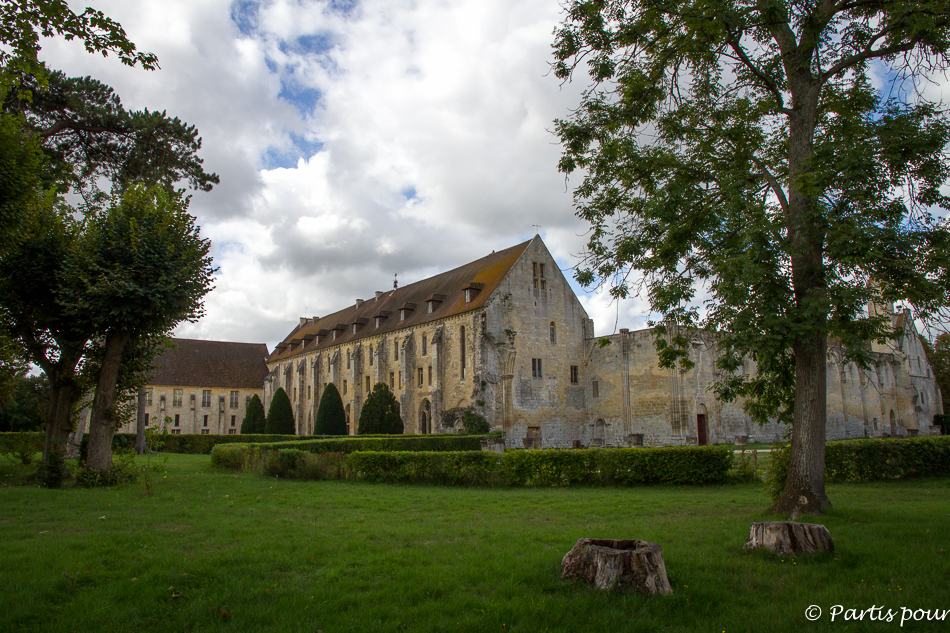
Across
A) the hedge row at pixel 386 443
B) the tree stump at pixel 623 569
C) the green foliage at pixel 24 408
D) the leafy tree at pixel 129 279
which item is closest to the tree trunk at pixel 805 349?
the tree stump at pixel 623 569

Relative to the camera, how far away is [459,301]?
1558 inches

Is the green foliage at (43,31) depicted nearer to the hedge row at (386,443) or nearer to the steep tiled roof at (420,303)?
the hedge row at (386,443)

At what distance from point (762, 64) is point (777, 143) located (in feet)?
6.05

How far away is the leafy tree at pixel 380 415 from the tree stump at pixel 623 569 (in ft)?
109

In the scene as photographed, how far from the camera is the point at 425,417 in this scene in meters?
40.5

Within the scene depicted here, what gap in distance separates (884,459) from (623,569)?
1393 cm

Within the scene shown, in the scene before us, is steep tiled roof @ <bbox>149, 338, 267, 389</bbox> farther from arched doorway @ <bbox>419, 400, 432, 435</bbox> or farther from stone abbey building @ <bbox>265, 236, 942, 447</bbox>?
arched doorway @ <bbox>419, 400, 432, 435</bbox>

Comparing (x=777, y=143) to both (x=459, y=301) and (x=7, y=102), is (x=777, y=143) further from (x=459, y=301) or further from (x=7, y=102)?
(x=459, y=301)

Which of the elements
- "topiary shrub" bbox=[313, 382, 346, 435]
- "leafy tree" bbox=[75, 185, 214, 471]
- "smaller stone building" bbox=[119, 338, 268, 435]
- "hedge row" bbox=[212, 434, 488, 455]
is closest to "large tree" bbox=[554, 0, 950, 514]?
"leafy tree" bbox=[75, 185, 214, 471]

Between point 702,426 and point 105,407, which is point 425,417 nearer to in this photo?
point 702,426

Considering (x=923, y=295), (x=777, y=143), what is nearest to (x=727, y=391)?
(x=923, y=295)

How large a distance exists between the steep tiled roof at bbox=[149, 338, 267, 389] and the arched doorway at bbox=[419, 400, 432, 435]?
87.3 feet

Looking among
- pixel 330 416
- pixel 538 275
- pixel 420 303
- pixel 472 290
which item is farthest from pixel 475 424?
pixel 330 416

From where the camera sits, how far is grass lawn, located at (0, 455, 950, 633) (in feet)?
17.5
